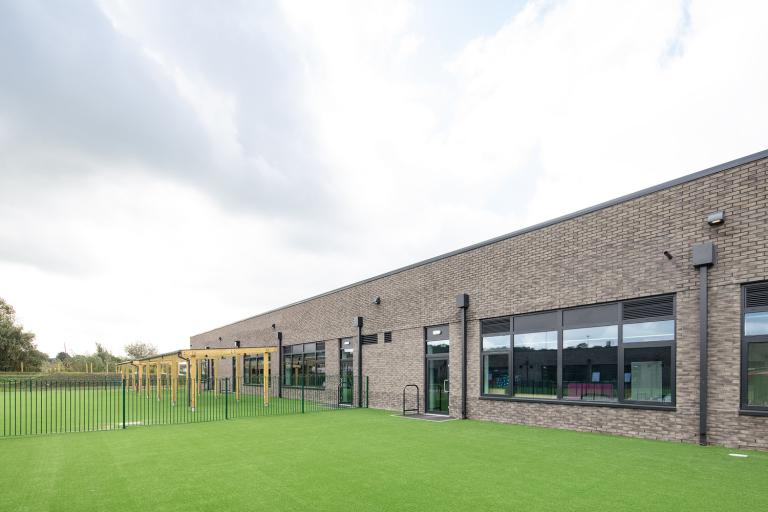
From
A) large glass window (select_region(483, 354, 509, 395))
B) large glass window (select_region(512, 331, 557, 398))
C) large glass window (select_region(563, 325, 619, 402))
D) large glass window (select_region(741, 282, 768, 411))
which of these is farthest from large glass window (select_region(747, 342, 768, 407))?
large glass window (select_region(483, 354, 509, 395))

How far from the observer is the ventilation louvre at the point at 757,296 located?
7.86 meters

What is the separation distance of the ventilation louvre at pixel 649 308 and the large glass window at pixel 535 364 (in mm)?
1931

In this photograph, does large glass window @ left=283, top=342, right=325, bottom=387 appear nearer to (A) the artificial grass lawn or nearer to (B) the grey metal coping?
(B) the grey metal coping

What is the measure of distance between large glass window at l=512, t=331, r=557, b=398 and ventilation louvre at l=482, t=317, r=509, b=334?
1.52ft

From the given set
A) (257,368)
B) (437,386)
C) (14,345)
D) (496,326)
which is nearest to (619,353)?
(496,326)

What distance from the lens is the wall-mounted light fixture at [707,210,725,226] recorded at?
826 cm

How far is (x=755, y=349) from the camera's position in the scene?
7883 mm

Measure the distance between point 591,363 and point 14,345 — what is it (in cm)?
5735

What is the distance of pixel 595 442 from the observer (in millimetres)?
8938

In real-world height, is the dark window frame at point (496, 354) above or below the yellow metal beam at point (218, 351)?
above

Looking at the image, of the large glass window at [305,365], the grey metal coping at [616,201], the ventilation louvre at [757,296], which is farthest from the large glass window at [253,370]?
the ventilation louvre at [757,296]

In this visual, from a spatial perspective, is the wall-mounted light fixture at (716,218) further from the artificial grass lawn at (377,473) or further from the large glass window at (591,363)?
the artificial grass lawn at (377,473)

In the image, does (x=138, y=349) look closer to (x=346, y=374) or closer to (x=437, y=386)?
(x=346, y=374)

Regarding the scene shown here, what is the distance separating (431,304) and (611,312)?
6146mm
